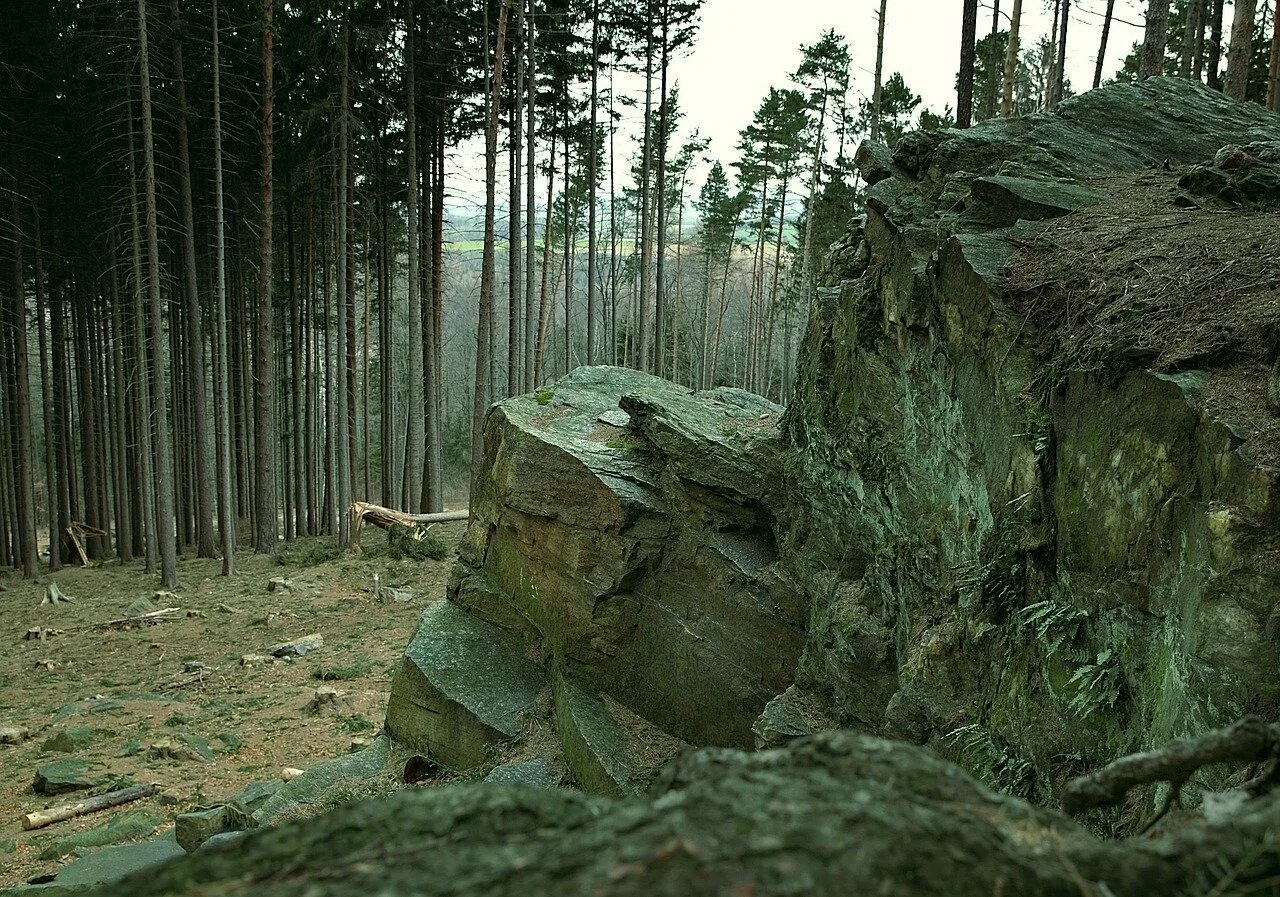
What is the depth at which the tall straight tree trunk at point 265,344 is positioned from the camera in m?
19.2

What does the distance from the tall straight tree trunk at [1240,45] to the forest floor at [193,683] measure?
52.9 ft

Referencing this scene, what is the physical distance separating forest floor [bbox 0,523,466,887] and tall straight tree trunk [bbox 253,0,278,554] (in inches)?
112

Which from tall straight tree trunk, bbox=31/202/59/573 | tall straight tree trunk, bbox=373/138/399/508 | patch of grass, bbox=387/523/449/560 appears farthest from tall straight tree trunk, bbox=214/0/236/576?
tall straight tree trunk, bbox=373/138/399/508

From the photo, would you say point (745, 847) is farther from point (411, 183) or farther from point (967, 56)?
point (411, 183)

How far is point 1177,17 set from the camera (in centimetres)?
2462

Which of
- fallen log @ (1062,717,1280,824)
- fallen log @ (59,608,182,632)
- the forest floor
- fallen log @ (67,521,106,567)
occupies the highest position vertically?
fallen log @ (1062,717,1280,824)

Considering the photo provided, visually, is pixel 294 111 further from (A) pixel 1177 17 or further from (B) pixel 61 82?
(A) pixel 1177 17

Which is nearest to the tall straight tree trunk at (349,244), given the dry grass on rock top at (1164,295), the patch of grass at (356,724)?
the patch of grass at (356,724)

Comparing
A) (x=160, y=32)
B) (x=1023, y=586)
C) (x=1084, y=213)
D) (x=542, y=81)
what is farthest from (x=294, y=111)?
(x=1023, y=586)

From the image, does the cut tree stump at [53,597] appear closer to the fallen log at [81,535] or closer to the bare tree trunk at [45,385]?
the bare tree trunk at [45,385]

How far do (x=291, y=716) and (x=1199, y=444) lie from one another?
11.0m

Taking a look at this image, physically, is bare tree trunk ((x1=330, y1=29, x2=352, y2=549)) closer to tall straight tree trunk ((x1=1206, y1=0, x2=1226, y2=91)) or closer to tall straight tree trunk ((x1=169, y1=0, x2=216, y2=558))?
tall straight tree trunk ((x1=169, y1=0, x2=216, y2=558))

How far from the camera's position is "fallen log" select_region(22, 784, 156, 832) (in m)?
8.73

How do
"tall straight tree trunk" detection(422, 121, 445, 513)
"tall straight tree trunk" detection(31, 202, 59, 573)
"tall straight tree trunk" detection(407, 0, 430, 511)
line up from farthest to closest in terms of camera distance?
"tall straight tree trunk" detection(422, 121, 445, 513) → "tall straight tree trunk" detection(31, 202, 59, 573) → "tall straight tree trunk" detection(407, 0, 430, 511)
